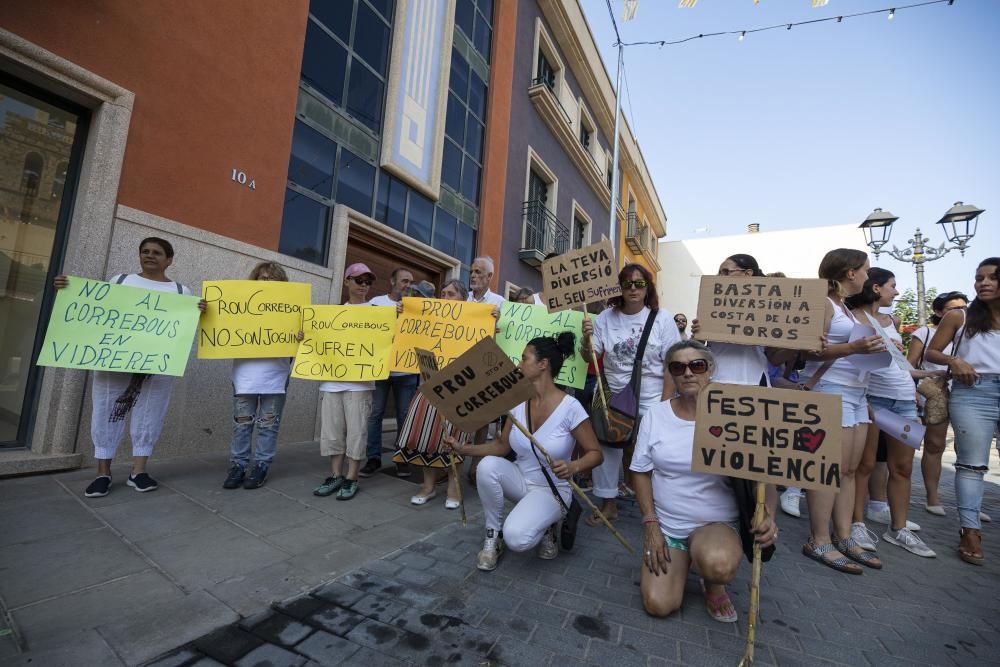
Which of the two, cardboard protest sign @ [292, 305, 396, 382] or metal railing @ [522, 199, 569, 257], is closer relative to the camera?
cardboard protest sign @ [292, 305, 396, 382]

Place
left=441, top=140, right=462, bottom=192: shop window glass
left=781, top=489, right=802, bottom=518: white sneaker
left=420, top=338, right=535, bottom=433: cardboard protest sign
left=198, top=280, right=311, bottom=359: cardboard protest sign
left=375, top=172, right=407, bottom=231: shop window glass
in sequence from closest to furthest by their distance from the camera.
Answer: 1. left=420, top=338, right=535, bottom=433: cardboard protest sign
2. left=198, top=280, right=311, bottom=359: cardboard protest sign
3. left=781, top=489, right=802, bottom=518: white sneaker
4. left=375, top=172, right=407, bottom=231: shop window glass
5. left=441, top=140, right=462, bottom=192: shop window glass

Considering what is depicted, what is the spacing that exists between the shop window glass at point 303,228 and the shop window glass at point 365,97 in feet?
5.69

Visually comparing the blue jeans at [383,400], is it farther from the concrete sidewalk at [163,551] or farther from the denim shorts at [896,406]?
the denim shorts at [896,406]

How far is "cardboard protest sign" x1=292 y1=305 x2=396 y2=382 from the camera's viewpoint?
3.83 metres

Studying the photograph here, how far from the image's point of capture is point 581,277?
3.72 m

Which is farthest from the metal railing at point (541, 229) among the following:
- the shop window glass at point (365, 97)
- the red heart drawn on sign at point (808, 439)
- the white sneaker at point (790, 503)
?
the red heart drawn on sign at point (808, 439)

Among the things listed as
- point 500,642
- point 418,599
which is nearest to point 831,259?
point 500,642

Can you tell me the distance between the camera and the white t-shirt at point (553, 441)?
280 cm

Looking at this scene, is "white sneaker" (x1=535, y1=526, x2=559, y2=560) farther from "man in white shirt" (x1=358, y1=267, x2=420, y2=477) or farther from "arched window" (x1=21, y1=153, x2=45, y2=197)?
"arched window" (x1=21, y1=153, x2=45, y2=197)

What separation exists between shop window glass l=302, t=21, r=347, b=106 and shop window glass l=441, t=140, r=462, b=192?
2480mm

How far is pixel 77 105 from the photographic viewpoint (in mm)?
3998

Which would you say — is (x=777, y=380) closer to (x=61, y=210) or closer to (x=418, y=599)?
(x=418, y=599)

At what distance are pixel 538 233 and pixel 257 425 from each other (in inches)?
379

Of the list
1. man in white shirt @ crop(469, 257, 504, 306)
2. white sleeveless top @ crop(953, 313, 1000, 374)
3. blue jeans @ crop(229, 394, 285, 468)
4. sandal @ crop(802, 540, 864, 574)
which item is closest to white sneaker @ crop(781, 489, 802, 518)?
sandal @ crop(802, 540, 864, 574)
